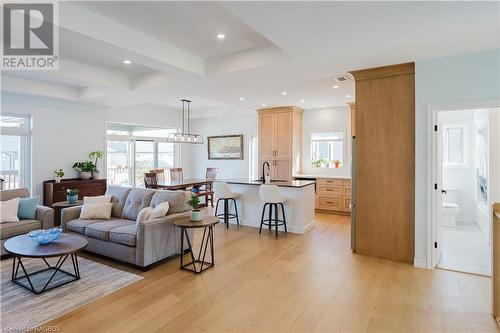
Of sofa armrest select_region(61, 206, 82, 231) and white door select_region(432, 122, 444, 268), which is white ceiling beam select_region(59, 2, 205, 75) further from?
white door select_region(432, 122, 444, 268)

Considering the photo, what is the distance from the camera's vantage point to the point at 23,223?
13.4ft

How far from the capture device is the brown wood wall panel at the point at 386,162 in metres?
3.79

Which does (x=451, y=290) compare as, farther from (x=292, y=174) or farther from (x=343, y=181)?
(x=292, y=174)

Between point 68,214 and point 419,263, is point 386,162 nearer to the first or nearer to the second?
point 419,263

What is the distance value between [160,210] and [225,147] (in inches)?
216

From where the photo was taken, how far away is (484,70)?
10.8 ft

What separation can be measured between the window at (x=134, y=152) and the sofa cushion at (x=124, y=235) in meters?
4.31

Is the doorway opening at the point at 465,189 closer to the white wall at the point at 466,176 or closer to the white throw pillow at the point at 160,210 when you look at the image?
the white wall at the point at 466,176

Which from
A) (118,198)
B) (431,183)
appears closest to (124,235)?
(118,198)

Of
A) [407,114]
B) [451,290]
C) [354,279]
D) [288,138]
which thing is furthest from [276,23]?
[288,138]

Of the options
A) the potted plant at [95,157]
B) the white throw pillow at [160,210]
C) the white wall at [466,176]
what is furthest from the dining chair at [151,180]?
the white wall at [466,176]

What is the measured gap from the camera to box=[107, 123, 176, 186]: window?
300 inches

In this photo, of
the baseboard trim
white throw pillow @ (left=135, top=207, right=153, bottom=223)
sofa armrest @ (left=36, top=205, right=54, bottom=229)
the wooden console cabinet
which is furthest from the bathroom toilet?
the wooden console cabinet

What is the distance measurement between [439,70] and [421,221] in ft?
6.26
